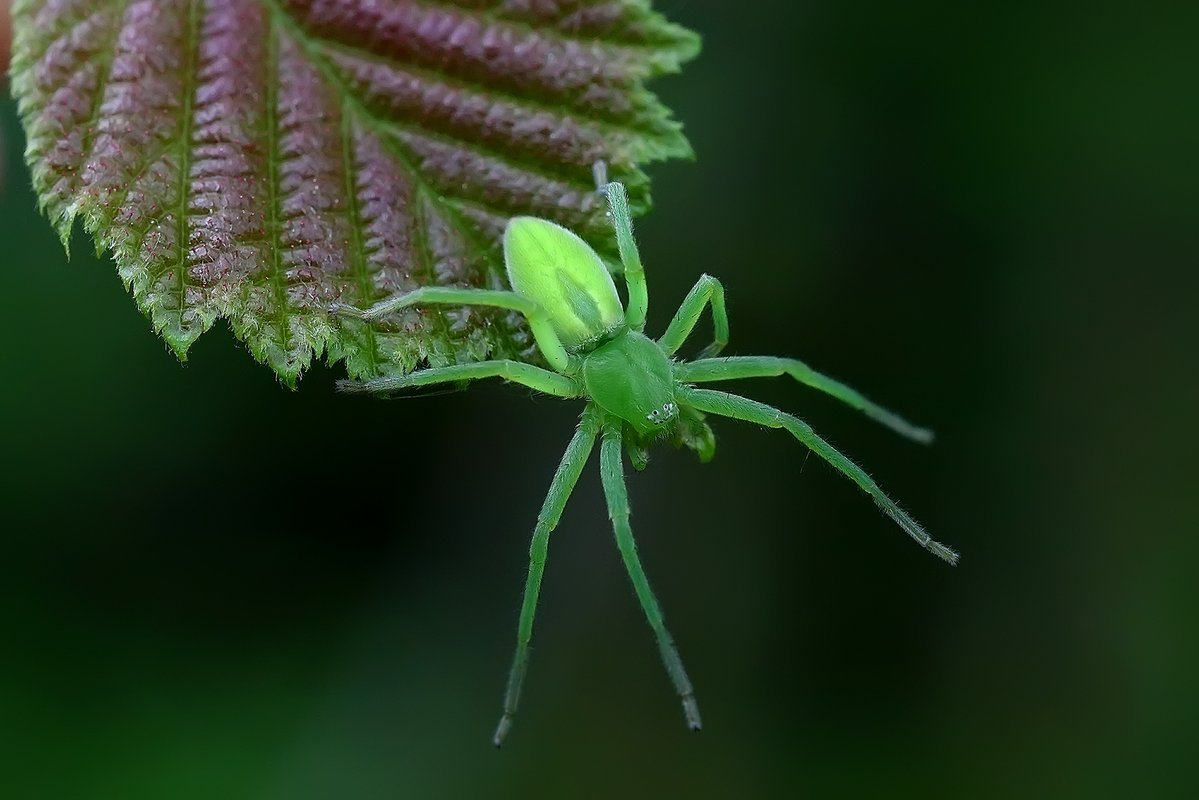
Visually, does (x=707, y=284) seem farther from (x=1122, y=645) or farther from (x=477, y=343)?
(x=1122, y=645)

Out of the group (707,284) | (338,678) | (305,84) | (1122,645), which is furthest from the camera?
(1122,645)

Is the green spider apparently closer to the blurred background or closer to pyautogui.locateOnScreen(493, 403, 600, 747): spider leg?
pyautogui.locateOnScreen(493, 403, 600, 747): spider leg

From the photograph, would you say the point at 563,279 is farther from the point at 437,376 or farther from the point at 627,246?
the point at 437,376

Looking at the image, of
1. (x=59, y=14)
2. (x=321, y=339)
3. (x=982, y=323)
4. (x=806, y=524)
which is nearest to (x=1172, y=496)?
(x=982, y=323)

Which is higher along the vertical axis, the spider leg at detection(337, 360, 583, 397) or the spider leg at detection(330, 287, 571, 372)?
the spider leg at detection(330, 287, 571, 372)

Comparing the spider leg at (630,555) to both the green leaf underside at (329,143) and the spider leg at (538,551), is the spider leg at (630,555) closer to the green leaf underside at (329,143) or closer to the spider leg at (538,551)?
the spider leg at (538,551)

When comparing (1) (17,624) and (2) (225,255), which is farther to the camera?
(1) (17,624)

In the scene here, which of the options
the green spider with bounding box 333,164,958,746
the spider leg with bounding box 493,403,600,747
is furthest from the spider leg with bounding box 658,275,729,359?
the spider leg with bounding box 493,403,600,747
